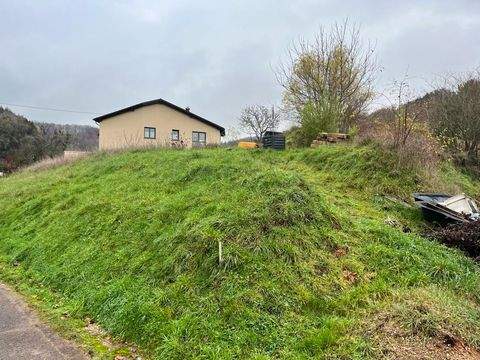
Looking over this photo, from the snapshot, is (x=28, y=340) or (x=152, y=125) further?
(x=152, y=125)

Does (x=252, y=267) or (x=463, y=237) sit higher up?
(x=463, y=237)

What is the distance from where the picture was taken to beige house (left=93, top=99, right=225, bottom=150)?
3120 centimetres

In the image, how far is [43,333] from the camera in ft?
16.1

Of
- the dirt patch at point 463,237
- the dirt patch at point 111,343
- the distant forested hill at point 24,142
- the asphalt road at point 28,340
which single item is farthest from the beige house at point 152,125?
the dirt patch at point 111,343

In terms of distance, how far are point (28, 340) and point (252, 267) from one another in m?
2.78

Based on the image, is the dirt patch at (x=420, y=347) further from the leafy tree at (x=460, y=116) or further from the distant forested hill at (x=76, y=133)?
the distant forested hill at (x=76, y=133)

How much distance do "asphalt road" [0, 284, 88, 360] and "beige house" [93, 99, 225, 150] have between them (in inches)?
982

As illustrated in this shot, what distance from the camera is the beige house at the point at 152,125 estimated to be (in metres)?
31.2

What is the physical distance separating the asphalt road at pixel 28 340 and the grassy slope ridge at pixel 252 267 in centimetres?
49

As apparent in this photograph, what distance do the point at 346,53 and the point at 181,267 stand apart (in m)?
15.3

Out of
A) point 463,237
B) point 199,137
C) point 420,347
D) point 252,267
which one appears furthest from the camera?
point 199,137

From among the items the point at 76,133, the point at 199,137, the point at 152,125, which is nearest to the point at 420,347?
the point at 152,125

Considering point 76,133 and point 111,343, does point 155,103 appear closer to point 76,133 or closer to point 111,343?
point 111,343

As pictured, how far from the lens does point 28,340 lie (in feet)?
15.4
